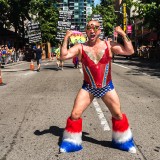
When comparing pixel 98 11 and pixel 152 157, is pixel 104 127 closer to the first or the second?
pixel 152 157

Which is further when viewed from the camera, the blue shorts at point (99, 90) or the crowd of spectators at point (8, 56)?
the crowd of spectators at point (8, 56)

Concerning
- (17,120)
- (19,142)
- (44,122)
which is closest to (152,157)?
(19,142)

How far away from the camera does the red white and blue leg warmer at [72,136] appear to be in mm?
4395

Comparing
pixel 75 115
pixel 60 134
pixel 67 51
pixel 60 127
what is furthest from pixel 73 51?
pixel 60 127

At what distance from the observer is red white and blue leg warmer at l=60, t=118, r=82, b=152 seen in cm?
439

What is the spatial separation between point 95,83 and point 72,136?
0.82 meters

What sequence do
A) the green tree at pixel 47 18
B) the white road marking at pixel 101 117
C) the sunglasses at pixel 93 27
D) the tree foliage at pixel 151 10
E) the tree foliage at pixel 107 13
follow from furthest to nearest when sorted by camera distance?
1. the tree foliage at pixel 107 13
2. the green tree at pixel 47 18
3. the tree foliage at pixel 151 10
4. the white road marking at pixel 101 117
5. the sunglasses at pixel 93 27

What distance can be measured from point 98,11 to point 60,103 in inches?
2616

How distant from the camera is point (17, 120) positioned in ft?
21.2

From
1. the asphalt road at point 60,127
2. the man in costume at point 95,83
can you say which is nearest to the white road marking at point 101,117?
the asphalt road at point 60,127

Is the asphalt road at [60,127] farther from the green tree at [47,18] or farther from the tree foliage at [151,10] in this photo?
the green tree at [47,18]

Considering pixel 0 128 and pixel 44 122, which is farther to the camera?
pixel 44 122

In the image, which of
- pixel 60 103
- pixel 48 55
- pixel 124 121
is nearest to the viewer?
pixel 124 121

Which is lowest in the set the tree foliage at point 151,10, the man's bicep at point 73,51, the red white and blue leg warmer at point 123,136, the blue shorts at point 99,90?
the red white and blue leg warmer at point 123,136
